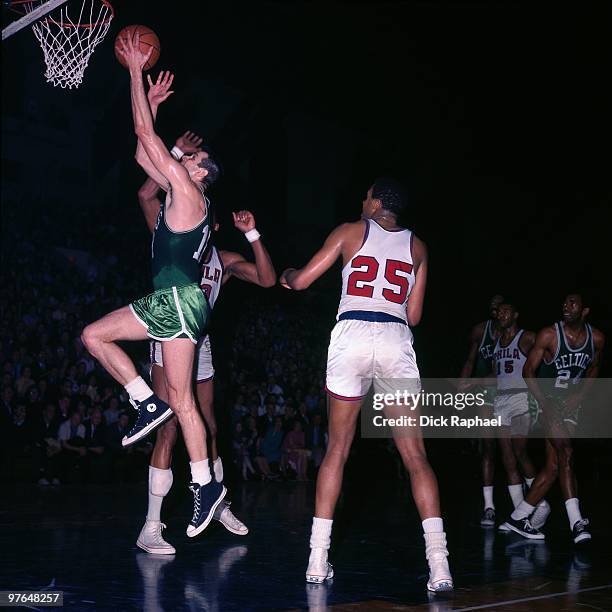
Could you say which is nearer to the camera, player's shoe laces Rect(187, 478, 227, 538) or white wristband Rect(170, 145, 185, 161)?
player's shoe laces Rect(187, 478, 227, 538)

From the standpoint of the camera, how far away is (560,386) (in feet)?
24.5

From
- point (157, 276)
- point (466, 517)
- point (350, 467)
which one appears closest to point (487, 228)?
point (350, 467)

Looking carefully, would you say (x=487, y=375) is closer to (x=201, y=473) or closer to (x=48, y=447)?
(x=201, y=473)

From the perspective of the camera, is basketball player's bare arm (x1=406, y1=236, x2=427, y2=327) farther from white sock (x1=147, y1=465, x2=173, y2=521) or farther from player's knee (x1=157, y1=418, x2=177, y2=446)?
white sock (x1=147, y1=465, x2=173, y2=521)

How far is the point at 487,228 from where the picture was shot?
25.8 meters

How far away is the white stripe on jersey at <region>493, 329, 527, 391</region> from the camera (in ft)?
28.7

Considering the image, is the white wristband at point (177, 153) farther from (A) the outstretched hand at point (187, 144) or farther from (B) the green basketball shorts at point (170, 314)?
(B) the green basketball shorts at point (170, 314)

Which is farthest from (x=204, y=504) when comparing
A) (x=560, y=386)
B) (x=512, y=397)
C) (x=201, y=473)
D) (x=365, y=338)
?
(x=512, y=397)

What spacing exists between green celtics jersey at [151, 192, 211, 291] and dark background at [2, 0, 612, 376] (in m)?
14.8

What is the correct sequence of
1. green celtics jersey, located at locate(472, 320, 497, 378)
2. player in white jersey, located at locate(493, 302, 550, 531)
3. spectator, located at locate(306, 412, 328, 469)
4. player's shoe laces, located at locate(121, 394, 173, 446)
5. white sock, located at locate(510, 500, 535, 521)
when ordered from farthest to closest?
spectator, located at locate(306, 412, 328, 469) → green celtics jersey, located at locate(472, 320, 497, 378) → player in white jersey, located at locate(493, 302, 550, 531) → white sock, located at locate(510, 500, 535, 521) → player's shoe laces, located at locate(121, 394, 173, 446)

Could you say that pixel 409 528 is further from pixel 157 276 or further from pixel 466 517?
pixel 157 276

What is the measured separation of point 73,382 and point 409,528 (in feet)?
24.0

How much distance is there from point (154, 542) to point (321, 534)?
148 cm

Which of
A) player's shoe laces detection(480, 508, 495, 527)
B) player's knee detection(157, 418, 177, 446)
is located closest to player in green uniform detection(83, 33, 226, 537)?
player's knee detection(157, 418, 177, 446)
